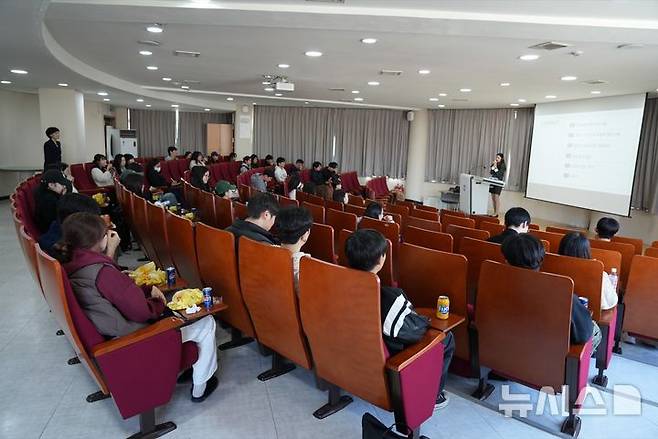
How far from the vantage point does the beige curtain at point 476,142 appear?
11094 mm

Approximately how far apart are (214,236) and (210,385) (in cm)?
91

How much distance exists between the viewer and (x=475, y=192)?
10.0 m

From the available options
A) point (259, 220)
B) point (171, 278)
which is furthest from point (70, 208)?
point (259, 220)

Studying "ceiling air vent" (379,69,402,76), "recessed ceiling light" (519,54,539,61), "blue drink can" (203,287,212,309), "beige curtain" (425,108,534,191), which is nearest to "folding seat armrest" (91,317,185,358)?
"blue drink can" (203,287,212,309)

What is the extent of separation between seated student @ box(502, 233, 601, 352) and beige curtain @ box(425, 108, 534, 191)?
946cm

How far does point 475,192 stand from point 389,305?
866cm

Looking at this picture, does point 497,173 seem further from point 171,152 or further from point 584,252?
point 171,152

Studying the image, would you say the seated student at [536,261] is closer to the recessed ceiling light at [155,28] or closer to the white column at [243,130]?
the recessed ceiling light at [155,28]

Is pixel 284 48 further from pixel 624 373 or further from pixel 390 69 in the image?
pixel 624 373

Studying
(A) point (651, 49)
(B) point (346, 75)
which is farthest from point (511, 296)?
(B) point (346, 75)

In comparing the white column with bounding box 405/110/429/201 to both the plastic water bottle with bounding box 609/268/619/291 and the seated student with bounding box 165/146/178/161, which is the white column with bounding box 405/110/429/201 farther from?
the plastic water bottle with bounding box 609/268/619/291

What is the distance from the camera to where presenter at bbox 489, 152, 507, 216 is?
1073cm

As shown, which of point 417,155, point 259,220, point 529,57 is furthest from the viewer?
point 417,155

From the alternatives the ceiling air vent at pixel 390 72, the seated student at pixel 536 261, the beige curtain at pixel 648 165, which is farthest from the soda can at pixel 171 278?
the beige curtain at pixel 648 165
